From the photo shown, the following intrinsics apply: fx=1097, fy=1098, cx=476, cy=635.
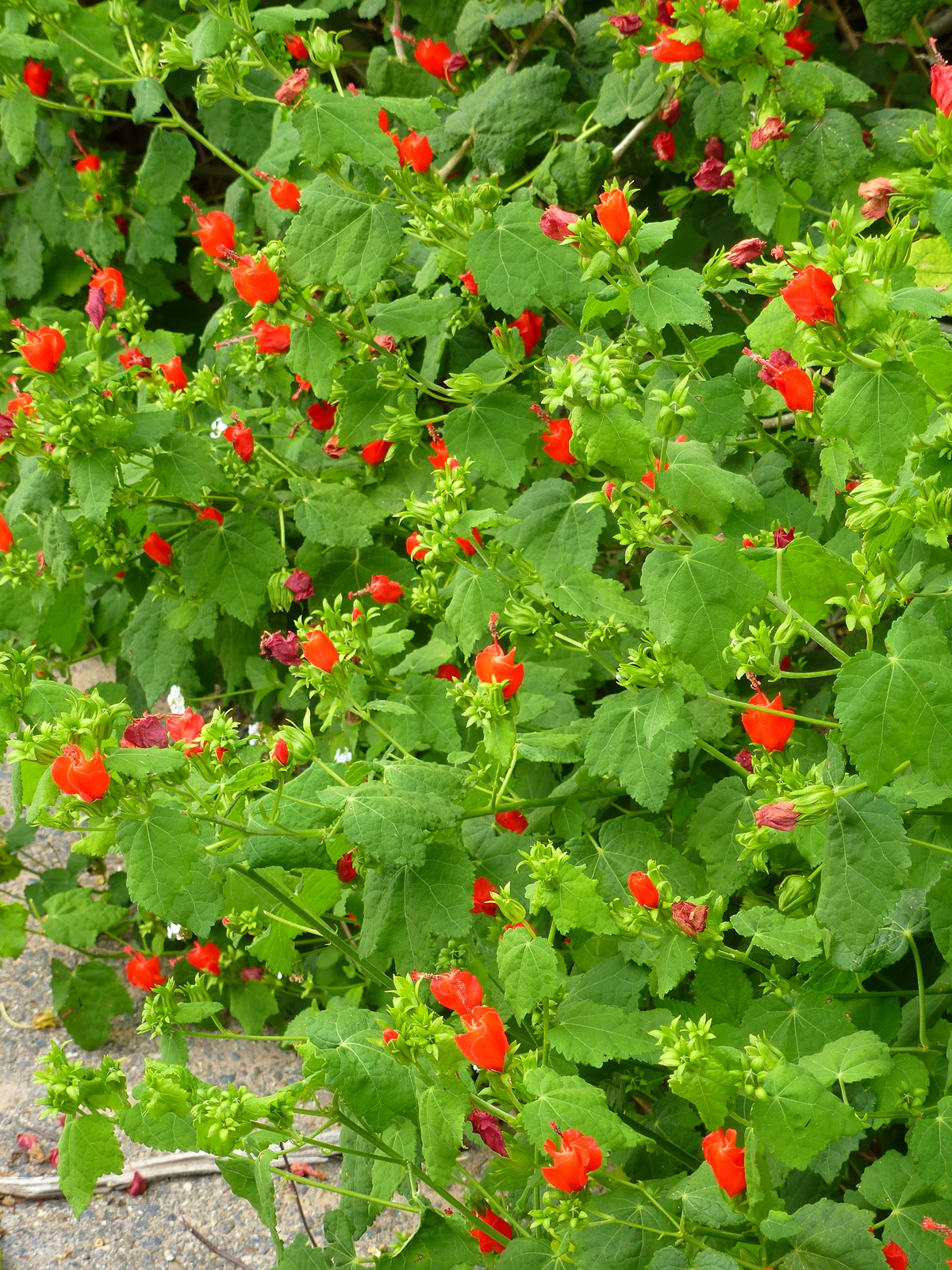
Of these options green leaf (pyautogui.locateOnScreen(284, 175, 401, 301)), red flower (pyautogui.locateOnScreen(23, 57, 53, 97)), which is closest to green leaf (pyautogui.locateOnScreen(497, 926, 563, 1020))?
green leaf (pyautogui.locateOnScreen(284, 175, 401, 301))

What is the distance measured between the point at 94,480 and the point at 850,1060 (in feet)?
4.93

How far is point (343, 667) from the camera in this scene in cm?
153

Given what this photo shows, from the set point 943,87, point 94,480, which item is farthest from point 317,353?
point 943,87

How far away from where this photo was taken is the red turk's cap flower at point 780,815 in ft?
3.84

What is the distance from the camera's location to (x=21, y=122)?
259 cm

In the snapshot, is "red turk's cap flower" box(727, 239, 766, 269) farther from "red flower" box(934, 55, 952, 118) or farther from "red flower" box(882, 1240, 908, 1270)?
"red flower" box(882, 1240, 908, 1270)

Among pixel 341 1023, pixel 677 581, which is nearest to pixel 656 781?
pixel 677 581

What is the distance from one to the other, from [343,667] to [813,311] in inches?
30.9

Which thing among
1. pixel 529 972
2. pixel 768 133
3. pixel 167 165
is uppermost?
pixel 768 133

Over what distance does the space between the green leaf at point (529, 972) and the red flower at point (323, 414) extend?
4.24 ft

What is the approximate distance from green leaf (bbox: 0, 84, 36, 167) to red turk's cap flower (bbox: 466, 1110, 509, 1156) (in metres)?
2.33

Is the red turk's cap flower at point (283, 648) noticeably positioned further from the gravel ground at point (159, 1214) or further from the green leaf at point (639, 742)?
the gravel ground at point (159, 1214)

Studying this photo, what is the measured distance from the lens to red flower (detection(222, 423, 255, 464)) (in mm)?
2191

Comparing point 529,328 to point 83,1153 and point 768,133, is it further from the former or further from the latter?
point 83,1153
